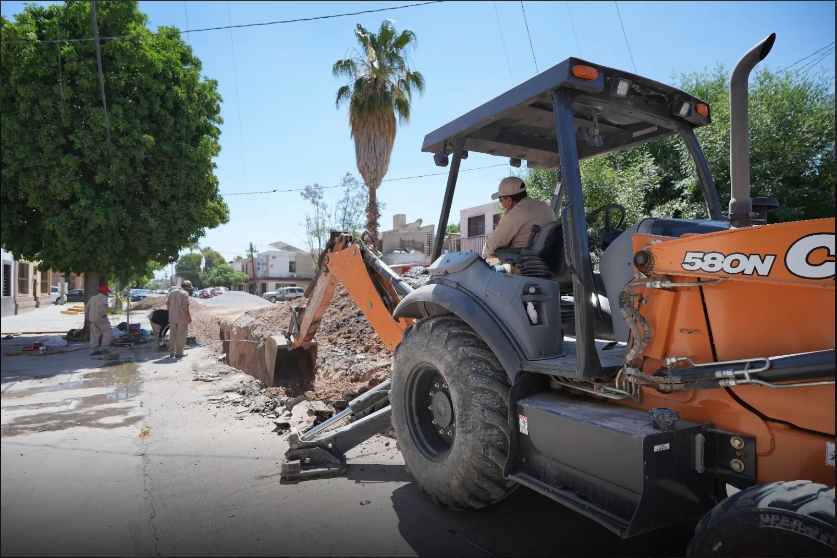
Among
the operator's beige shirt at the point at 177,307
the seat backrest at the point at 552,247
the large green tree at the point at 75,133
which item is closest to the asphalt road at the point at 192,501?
the large green tree at the point at 75,133

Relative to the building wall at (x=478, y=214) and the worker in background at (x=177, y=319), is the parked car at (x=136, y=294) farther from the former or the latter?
the building wall at (x=478, y=214)

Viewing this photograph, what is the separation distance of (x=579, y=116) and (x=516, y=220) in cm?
86

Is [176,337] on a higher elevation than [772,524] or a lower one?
lower

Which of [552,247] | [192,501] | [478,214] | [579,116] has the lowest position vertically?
[192,501]

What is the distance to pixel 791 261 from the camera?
211 centimetres

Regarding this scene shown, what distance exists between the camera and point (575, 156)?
3104 millimetres

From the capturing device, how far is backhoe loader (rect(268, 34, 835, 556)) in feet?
6.93

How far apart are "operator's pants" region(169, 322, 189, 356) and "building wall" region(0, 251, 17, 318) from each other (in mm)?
11139

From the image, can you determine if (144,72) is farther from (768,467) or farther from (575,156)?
(768,467)

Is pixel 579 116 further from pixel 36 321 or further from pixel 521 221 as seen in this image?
pixel 36 321

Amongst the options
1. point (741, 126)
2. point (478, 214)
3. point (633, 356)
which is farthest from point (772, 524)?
point (478, 214)

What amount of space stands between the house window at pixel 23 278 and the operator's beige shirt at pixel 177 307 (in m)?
10.8

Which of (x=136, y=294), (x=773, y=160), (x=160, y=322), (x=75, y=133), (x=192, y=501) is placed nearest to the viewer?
(x=75, y=133)

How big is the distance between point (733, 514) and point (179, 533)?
316 centimetres
